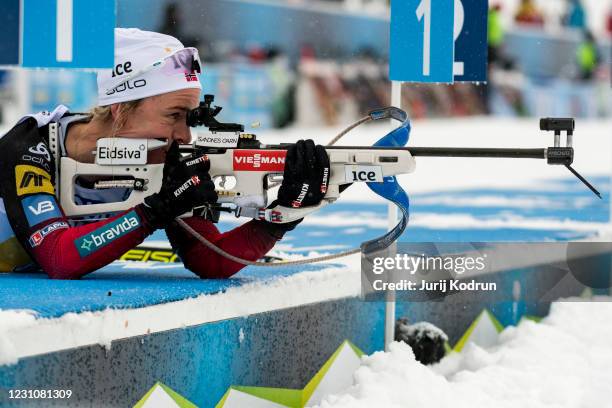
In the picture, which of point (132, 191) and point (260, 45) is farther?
point (260, 45)

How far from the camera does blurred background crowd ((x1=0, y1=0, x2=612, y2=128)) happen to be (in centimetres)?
884

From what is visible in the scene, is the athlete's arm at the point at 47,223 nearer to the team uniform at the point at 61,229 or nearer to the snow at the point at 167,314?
the team uniform at the point at 61,229

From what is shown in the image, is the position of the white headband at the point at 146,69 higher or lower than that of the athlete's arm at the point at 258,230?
higher

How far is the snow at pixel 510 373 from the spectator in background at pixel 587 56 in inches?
645

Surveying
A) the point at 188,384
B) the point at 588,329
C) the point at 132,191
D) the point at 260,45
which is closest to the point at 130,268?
the point at 132,191

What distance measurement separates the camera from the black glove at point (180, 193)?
3330 mm

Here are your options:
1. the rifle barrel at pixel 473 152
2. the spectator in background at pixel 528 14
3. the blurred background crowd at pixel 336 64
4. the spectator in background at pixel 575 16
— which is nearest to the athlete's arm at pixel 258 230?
the rifle barrel at pixel 473 152

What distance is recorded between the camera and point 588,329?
14.9 feet

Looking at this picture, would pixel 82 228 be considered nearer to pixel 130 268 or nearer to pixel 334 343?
pixel 130 268

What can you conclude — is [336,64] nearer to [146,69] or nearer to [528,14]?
[528,14]

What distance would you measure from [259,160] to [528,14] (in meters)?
16.0

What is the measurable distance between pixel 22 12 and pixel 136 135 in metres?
0.58

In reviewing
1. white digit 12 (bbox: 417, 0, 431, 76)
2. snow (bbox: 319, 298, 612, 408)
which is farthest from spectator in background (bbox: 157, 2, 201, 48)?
snow (bbox: 319, 298, 612, 408)

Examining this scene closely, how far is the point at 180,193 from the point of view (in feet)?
10.9
